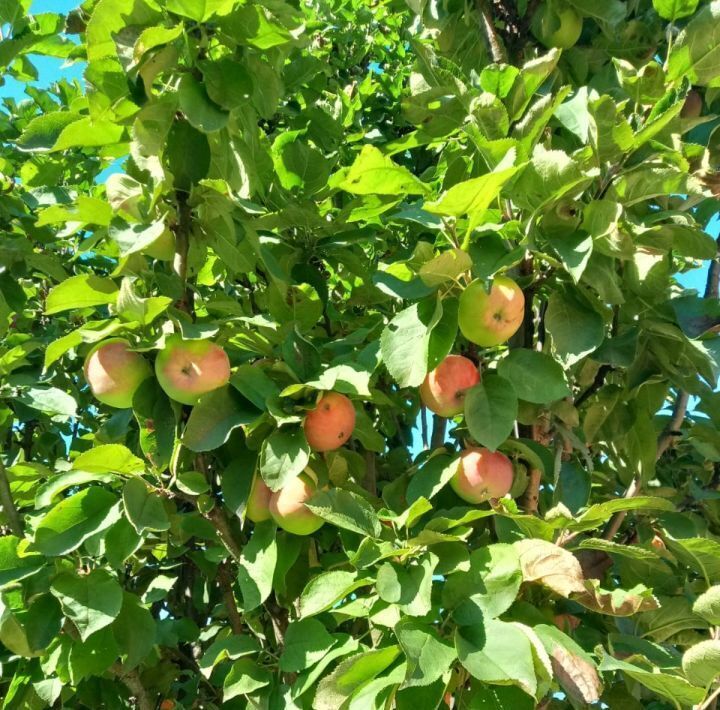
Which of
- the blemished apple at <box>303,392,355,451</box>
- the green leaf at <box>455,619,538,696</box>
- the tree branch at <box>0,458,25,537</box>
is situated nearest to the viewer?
the green leaf at <box>455,619,538,696</box>

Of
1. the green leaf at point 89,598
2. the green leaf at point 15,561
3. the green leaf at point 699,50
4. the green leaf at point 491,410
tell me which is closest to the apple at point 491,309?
the green leaf at point 491,410

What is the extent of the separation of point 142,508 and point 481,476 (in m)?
0.65

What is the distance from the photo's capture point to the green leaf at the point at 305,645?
1.60 meters

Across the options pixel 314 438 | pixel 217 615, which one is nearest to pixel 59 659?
pixel 217 615

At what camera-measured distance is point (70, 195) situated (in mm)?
2209

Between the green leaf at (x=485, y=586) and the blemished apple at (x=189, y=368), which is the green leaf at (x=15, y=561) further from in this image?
the green leaf at (x=485, y=586)

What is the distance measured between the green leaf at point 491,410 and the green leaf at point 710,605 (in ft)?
1.50

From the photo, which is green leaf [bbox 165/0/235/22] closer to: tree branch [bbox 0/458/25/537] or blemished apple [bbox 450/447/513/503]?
blemished apple [bbox 450/447/513/503]

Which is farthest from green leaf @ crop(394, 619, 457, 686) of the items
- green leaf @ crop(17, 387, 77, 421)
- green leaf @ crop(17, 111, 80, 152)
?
green leaf @ crop(17, 111, 80, 152)

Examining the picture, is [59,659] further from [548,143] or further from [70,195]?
[548,143]

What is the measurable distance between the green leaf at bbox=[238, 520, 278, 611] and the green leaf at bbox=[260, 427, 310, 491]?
18 cm

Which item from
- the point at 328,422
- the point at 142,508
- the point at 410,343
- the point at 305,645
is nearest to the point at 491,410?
the point at 410,343

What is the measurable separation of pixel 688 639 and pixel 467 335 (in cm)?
91

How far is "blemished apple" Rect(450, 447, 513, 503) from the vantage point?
1.70 metres
